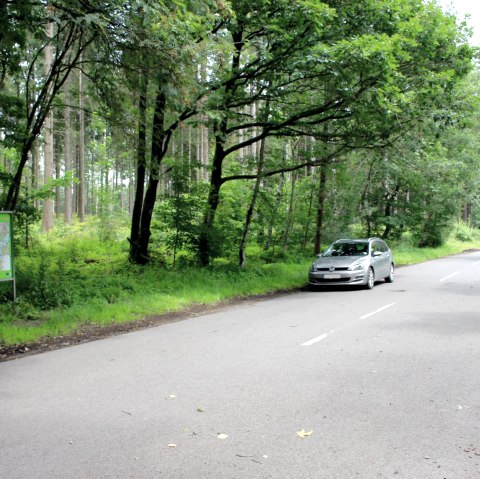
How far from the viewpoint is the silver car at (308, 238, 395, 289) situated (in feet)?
50.4

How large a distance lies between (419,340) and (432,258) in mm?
26692

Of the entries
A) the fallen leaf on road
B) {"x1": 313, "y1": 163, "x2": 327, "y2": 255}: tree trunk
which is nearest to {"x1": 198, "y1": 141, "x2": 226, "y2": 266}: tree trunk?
{"x1": 313, "y1": 163, "x2": 327, "y2": 255}: tree trunk

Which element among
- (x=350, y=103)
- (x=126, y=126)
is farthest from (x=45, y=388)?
(x=350, y=103)

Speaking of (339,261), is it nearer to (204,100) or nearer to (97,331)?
(204,100)

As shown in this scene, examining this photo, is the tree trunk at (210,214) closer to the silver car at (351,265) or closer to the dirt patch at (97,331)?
the silver car at (351,265)

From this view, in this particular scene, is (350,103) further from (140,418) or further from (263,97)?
(140,418)

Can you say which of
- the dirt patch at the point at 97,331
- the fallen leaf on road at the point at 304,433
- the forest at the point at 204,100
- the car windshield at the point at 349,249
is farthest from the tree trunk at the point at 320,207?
the fallen leaf on road at the point at 304,433

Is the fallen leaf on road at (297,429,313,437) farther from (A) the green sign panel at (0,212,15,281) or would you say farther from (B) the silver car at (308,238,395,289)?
(B) the silver car at (308,238,395,289)

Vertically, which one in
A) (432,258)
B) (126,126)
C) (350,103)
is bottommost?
(432,258)

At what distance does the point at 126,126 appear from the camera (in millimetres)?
12352

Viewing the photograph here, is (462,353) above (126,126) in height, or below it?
below

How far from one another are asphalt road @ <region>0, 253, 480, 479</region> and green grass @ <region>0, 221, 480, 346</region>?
152 centimetres

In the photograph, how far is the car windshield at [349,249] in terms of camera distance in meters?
16.6

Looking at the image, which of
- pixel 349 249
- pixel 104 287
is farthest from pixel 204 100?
pixel 349 249
